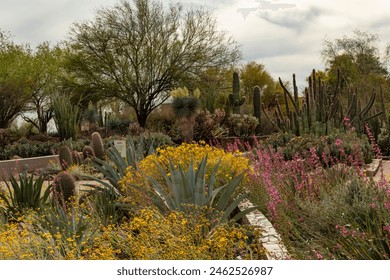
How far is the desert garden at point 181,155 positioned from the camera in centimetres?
538

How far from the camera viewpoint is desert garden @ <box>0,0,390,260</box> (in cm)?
538

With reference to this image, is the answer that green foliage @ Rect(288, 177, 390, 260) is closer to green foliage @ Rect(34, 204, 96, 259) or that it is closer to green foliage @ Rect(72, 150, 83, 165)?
green foliage @ Rect(34, 204, 96, 259)

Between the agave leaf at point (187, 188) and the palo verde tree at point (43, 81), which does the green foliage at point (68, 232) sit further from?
the palo verde tree at point (43, 81)

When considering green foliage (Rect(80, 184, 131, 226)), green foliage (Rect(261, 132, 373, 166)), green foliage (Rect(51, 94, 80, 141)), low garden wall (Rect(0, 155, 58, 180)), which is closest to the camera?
green foliage (Rect(80, 184, 131, 226))

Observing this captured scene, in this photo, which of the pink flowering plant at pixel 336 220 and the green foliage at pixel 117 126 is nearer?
the pink flowering plant at pixel 336 220

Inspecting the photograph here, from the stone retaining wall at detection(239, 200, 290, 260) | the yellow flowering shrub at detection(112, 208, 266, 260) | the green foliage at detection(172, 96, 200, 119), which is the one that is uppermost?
the green foliage at detection(172, 96, 200, 119)

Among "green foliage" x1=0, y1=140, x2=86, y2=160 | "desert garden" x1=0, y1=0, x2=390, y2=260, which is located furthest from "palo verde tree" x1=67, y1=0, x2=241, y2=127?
"green foliage" x1=0, y1=140, x2=86, y2=160

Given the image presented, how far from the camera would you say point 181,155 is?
28.6 feet

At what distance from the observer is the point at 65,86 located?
34.8 metres

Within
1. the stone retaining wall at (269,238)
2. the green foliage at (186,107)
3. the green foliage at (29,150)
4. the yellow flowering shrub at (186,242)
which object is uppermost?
the green foliage at (186,107)

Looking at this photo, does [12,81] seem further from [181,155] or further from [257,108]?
[181,155]

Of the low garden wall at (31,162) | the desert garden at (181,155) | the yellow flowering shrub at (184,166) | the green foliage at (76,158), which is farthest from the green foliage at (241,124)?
the yellow flowering shrub at (184,166)
